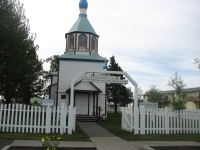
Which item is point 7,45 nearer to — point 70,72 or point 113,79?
point 113,79

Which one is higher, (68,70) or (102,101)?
(68,70)

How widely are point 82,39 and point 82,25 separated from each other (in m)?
1.73

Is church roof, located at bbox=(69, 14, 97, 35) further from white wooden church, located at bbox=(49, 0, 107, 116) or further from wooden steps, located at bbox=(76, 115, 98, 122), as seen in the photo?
wooden steps, located at bbox=(76, 115, 98, 122)

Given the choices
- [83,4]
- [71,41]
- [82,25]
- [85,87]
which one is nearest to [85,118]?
[85,87]

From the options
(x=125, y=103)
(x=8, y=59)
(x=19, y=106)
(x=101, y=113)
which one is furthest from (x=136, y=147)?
(x=125, y=103)

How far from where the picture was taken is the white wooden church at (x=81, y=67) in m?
23.1

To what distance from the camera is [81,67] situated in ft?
78.5

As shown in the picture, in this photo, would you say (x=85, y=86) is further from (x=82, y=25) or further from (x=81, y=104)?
(x=82, y=25)

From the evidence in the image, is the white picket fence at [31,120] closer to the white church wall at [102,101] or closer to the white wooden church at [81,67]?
the white wooden church at [81,67]

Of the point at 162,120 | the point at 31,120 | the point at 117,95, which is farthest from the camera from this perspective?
the point at 117,95

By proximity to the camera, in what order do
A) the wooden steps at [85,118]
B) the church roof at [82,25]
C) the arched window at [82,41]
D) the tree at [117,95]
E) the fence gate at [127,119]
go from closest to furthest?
the fence gate at [127,119] < the wooden steps at [85,118] < the arched window at [82,41] < the church roof at [82,25] < the tree at [117,95]

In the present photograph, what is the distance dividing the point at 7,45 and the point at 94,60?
1083 centimetres

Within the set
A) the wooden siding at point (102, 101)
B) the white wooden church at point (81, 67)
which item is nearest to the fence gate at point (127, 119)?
the white wooden church at point (81, 67)

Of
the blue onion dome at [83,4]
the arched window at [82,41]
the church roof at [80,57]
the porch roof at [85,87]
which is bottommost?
the porch roof at [85,87]
